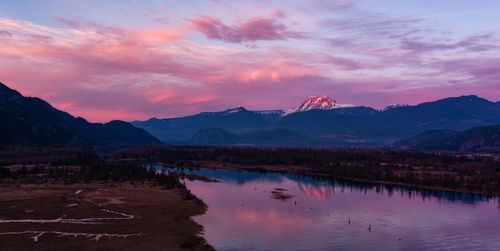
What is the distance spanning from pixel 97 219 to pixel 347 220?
5241 centimetres

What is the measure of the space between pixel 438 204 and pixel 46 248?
3993 inches

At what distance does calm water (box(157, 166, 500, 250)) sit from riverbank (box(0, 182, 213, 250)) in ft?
19.3

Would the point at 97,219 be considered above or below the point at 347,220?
above

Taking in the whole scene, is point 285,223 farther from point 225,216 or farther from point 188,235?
point 188,235

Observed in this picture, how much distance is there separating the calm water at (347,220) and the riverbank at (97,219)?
19.3ft

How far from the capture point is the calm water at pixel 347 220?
71875mm

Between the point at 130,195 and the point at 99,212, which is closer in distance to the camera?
the point at 99,212

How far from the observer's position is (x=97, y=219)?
260ft

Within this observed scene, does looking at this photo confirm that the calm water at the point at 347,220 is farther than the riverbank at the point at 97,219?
Yes

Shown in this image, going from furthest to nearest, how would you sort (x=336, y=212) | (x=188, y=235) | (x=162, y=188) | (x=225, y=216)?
(x=162, y=188) → (x=336, y=212) → (x=225, y=216) → (x=188, y=235)

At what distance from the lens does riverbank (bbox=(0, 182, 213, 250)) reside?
62.7 m

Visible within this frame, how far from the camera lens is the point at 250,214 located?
95.6 meters

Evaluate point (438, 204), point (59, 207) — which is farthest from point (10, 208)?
point (438, 204)

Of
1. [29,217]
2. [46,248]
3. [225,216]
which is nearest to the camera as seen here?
[46,248]
